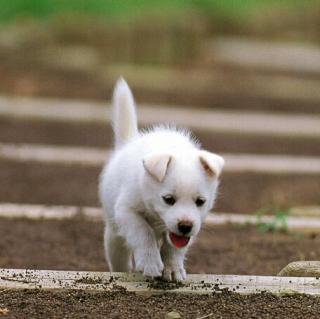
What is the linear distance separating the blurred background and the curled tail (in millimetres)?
2272

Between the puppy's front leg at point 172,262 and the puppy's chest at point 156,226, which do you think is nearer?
the puppy's front leg at point 172,262

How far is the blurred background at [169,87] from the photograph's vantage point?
8734mm

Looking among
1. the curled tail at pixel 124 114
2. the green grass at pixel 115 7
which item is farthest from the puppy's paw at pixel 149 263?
the green grass at pixel 115 7

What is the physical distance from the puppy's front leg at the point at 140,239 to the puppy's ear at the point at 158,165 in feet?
1.01

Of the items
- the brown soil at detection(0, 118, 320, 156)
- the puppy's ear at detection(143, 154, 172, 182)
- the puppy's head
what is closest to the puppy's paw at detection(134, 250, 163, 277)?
the puppy's head

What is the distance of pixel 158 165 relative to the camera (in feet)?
15.3

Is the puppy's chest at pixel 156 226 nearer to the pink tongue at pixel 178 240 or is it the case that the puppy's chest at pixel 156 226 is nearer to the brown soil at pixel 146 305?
the pink tongue at pixel 178 240

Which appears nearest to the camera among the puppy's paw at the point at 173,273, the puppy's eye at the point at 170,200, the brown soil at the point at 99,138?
the puppy's eye at the point at 170,200

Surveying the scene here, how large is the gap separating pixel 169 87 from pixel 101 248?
761 cm

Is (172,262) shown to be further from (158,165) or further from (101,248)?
(101,248)

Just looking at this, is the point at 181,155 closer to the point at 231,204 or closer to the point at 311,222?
the point at 311,222

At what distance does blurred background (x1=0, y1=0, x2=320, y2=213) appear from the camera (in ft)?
28.7

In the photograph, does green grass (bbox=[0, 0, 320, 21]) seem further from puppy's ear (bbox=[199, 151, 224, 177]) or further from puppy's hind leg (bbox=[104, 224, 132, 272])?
puppy's ear (bbox=[199, 151, 224, 177])

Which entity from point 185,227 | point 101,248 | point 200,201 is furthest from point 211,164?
point 101,248
